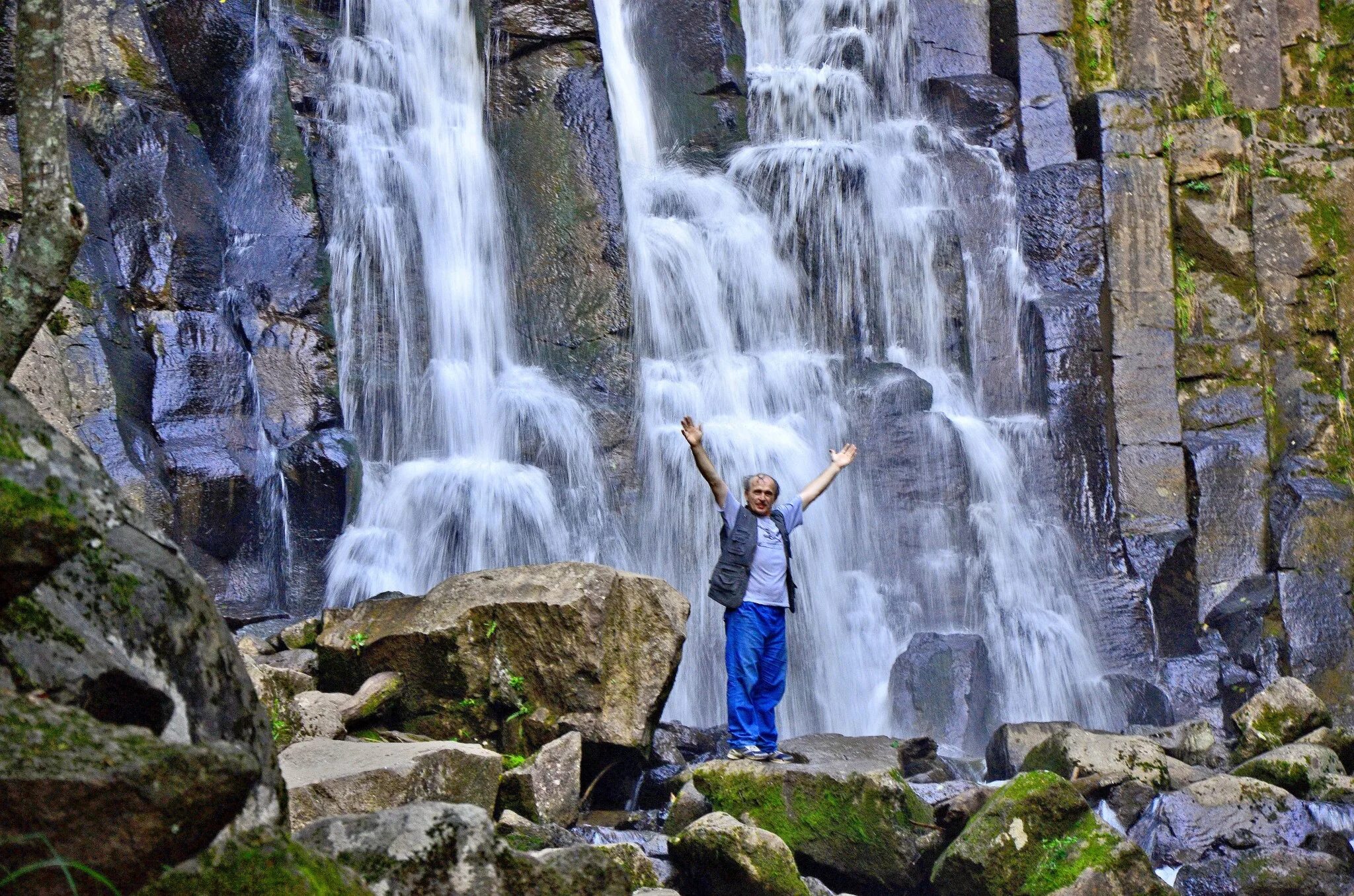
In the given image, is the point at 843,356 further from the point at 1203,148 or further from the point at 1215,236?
the point at 1203,148

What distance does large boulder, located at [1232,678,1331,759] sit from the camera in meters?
→ 8.07

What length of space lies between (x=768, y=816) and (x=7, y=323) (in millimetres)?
3634

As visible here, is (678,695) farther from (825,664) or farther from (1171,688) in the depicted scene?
(1171,688)

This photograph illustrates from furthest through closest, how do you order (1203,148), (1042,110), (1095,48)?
(1095,48) < (1042,110) < (1203,148)

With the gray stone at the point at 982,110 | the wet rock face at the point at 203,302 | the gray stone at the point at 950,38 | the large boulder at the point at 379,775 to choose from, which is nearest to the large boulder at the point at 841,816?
the large boulder at the point at 379,775

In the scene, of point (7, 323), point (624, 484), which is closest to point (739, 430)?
point (624, 484)

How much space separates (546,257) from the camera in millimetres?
12922

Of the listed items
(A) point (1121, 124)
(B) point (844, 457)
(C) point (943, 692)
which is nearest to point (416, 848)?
(B) point (844, 457)

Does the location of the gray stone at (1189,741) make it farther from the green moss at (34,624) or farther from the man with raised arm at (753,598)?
the green moss at (34,624)

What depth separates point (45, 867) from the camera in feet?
5.92

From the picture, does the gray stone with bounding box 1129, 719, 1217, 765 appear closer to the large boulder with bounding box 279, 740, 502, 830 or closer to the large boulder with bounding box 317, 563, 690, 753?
the large boulder with bounding box 317, 563, 690, 753

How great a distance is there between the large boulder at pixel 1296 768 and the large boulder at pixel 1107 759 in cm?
39

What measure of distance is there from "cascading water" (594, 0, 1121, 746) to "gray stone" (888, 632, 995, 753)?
0.83 ft

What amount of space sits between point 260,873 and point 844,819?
3939 millimetres
